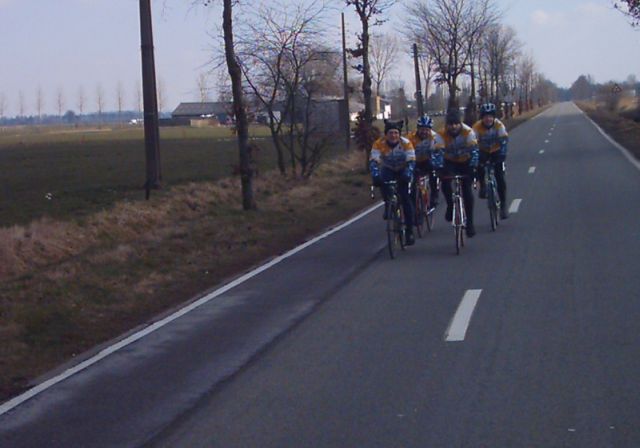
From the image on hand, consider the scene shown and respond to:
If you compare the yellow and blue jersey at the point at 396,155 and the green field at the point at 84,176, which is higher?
the yellow and blue jersey at the point at 396,155

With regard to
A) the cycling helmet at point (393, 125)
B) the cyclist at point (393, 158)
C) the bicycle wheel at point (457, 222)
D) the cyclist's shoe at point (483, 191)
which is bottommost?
the bicycle wheel at point (457, 222)

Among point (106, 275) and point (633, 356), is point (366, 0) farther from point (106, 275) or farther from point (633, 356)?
point (633, 356)

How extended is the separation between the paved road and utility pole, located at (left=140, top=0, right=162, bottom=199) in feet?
30.3

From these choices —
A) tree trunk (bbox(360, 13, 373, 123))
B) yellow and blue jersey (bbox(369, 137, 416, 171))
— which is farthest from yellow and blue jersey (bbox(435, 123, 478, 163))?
tree trunk (bbox(360, 13, 373, 123))

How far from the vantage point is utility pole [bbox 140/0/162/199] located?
21.5m

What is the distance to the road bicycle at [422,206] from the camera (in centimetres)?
1528

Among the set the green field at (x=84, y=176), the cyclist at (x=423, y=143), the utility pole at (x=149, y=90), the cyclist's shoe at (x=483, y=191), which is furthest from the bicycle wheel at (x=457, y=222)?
the utility pole at (x=149, y=90)

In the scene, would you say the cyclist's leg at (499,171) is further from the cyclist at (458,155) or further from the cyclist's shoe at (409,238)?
the cyclist's shoe at (409,238)

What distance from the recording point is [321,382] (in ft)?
24.6

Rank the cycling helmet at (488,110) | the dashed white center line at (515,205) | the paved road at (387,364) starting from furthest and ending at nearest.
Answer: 1. the dashed white center line at (515,205)
2. the cycling helmet at (488,110)
3. the paved road at (387,364)

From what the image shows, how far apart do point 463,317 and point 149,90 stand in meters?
13.7

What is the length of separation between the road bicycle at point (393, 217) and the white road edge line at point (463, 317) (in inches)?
115

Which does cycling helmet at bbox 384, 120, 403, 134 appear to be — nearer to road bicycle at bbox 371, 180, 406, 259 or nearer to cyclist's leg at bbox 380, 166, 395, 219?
cyclist's leg at bbox 380, 166, 395, 219

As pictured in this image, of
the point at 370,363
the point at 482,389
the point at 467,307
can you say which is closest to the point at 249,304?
the point at 467,307
